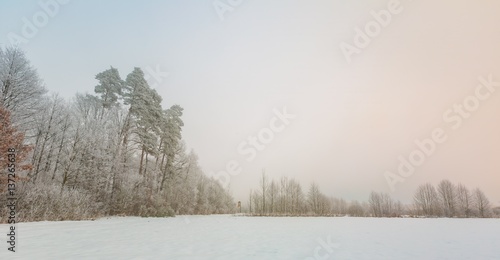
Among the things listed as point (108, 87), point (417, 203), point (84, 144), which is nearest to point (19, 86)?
point (84, 144)

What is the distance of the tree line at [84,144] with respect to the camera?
51.3ft

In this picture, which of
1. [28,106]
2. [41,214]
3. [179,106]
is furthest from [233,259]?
[179,106]

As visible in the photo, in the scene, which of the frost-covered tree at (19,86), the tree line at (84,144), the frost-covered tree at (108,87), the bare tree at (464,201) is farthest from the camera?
the bare tree at (464,201)

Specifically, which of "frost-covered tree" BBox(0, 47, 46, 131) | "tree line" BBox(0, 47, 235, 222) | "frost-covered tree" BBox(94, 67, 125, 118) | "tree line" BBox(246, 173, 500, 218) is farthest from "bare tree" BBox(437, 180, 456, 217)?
"frost-covered tree" BBox(0, 47, 46, 131)

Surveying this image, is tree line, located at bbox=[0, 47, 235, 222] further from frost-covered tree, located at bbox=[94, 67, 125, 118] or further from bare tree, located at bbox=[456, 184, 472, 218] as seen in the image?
bare tree, located at bbox=[456, 184, 472, 218]

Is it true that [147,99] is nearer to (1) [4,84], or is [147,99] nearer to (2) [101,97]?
(2) [101,97]

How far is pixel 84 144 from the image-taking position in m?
22.3

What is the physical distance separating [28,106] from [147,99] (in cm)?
1099

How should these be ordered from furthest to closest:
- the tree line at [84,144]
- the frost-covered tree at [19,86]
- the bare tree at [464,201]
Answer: the bare tree at [464,201]
the frost-covered tree at [19,86]
the tree line at [84,144]

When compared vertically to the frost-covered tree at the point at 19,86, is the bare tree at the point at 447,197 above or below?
below

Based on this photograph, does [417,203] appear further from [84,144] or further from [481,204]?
[84,144]

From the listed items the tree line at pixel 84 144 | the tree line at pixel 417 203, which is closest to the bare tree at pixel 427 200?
the tree line at pixel 417 203

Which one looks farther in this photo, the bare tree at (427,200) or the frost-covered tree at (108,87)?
the bare tree at (427,200)

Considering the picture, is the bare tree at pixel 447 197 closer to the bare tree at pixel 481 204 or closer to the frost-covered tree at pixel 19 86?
the bare tree at pixel 481 204
